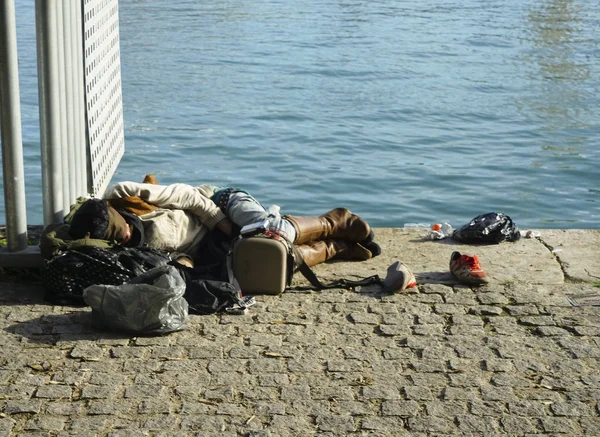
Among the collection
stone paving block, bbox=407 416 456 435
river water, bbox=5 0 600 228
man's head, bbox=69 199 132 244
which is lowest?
river water, bbox=5 0 600 228

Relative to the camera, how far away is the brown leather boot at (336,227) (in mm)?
6719

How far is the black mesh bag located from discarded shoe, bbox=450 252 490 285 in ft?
6.17

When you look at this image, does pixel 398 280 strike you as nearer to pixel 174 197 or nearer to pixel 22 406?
pixel 174 197

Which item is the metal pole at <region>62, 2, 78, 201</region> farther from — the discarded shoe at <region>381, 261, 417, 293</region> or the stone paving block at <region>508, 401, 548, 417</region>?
the stone paving block at <region>508, 401, 548, 417</region>

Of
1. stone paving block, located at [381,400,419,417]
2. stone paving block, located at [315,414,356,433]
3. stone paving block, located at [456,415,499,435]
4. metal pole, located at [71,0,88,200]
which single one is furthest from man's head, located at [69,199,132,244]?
stone paving block, located at [456,415,499,435]

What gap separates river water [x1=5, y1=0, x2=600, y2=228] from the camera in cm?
1340

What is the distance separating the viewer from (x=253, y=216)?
6.38m

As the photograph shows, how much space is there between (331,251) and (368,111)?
10.9 metres

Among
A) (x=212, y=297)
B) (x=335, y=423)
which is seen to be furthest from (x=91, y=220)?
(x=335, y=423)

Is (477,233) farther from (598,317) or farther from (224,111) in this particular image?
(224,111)

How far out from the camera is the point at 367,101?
714 inches

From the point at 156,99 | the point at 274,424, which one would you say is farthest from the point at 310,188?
the point at 274,424

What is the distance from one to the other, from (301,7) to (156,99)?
13378 millimetres

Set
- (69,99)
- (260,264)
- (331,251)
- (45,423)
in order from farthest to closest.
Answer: (331,251) < (69,99) < (260,264) < (45,423)
